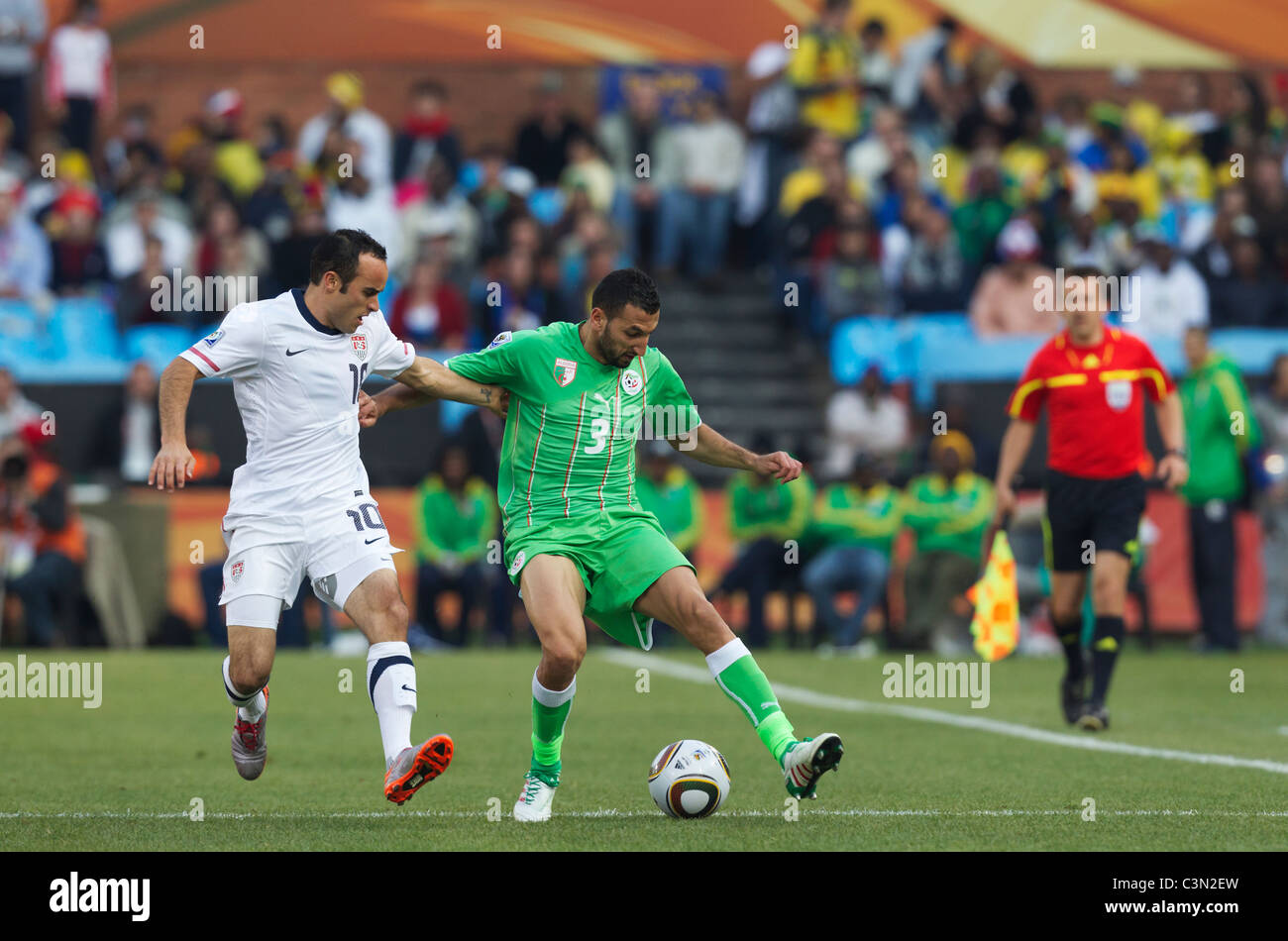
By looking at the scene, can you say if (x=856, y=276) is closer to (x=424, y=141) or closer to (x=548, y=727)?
(x=424, y=141)

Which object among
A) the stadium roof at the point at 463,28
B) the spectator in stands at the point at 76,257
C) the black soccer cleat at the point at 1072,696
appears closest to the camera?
the black soccer cleat at the point at 1072,696

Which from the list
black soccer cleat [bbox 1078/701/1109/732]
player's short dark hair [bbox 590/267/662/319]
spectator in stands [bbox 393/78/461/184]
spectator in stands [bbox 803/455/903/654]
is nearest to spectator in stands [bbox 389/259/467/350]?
spectator in stands [bbox 393/78/461/184]

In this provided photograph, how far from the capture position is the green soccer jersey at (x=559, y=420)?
8023 mm

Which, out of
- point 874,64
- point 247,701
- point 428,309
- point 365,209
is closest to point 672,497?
point 428,309

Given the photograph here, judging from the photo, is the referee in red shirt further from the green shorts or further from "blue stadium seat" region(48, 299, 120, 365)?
"blue stadium seat" region(48, 299, 120, 365)

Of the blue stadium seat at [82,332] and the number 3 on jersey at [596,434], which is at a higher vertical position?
the blue stadium seat at [82,332]

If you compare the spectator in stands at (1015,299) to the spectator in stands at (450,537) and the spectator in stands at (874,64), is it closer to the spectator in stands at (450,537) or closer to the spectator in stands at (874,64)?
the spectator in stands at (874,64)

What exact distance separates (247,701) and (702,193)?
576 inches

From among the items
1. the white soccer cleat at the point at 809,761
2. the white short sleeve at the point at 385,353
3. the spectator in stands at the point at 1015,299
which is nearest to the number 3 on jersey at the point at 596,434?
the white short sleeve at the point at 385,353

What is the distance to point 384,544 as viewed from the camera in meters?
8.08

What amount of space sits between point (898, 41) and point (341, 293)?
61.6ft

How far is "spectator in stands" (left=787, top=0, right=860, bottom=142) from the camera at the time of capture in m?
22.6

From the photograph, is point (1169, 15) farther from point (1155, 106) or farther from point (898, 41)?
point (898, 41)

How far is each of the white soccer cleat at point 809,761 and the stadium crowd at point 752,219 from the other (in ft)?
32.3
